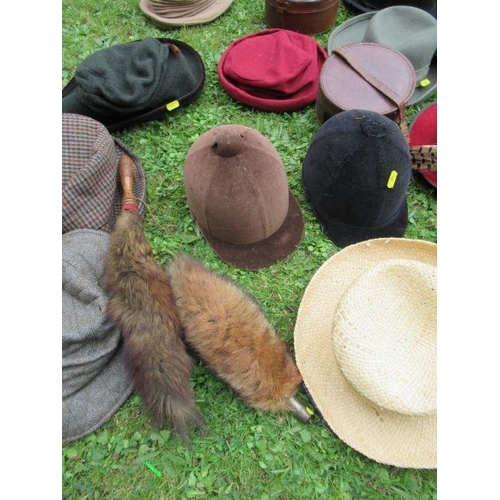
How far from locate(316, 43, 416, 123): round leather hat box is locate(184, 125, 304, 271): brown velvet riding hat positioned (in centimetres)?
74

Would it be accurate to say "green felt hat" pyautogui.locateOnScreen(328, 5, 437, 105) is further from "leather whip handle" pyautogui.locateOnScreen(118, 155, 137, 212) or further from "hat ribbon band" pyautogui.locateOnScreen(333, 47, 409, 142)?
"leather whip handle" pyautogui.locateOnScreen(118, 155, 137, 212)

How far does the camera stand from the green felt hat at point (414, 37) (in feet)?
8.77

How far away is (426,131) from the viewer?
256 cm

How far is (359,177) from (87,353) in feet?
5.02

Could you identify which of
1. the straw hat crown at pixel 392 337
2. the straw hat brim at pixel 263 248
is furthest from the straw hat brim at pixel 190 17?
the straw hat crown at pixel 392 337

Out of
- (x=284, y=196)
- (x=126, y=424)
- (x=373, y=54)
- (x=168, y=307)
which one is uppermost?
(x=373, y=54)

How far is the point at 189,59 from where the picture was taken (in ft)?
9.45

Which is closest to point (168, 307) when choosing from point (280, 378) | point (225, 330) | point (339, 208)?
point (225, 330)

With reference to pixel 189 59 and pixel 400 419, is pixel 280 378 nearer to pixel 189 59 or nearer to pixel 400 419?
pixel 400 419

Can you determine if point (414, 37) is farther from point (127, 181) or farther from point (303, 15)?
point (127, 181)

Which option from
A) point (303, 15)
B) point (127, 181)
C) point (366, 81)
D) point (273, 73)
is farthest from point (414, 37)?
point (127, 181)

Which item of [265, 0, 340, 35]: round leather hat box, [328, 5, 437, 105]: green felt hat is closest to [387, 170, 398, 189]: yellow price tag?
[328, 5, 437, 105]: green felt hat

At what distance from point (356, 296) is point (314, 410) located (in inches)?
24.7

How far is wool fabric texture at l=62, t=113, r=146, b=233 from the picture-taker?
6.54 feet
